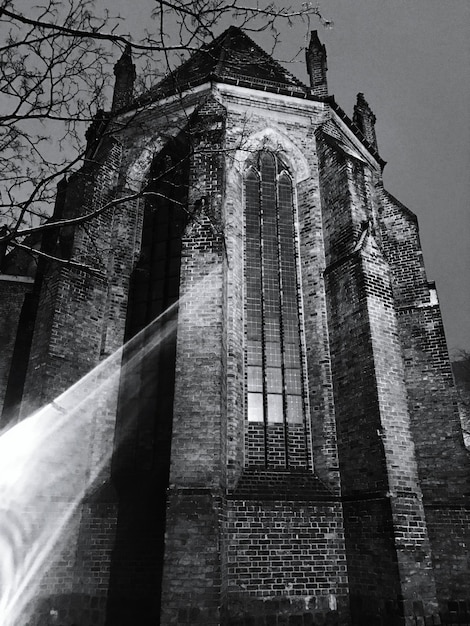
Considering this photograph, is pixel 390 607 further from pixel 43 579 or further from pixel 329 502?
A: pixel 43 579

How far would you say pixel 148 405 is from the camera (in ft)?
27.7

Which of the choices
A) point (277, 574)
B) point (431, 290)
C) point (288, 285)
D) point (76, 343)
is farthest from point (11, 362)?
point (431, 290)

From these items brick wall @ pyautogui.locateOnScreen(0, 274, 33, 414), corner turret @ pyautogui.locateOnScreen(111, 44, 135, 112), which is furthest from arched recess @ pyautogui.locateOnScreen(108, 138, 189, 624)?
corner turret @ pyautogui.locateOnScreen(111, 44, 135, 112)

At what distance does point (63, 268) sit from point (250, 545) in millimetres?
5655

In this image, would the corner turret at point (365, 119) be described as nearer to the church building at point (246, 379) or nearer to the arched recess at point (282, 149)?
the church building at point (246, 379)

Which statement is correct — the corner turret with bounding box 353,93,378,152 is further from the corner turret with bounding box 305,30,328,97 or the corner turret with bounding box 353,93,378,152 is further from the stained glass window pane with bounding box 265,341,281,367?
the stained glass window pane with bounding box 265,341,281,367

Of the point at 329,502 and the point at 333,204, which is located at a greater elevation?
the point at 333,204

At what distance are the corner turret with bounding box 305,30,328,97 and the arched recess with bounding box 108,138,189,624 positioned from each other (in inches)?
167

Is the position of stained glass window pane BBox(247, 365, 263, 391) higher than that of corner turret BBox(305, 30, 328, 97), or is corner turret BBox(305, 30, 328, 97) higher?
corner turret BBox(305, 30, 328, 97)

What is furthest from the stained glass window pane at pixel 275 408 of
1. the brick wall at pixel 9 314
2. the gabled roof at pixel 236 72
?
the gabled roof at pixel 236 72

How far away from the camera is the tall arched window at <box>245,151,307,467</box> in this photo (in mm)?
8145

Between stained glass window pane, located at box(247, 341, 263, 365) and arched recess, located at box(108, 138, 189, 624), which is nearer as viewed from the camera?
arched recess, located at box(108, 138, 189, 624)

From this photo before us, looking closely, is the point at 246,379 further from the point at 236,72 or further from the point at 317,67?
the point at 317,67

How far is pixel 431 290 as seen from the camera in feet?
32.7
